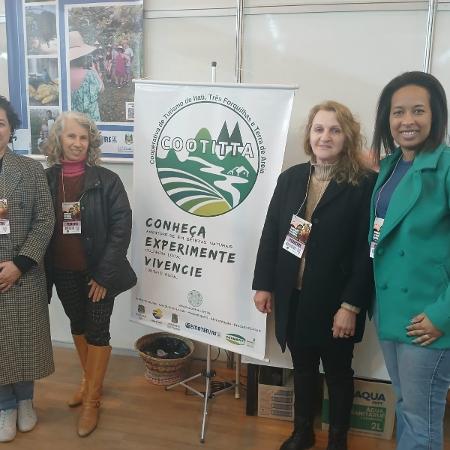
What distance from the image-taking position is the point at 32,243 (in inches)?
75.5

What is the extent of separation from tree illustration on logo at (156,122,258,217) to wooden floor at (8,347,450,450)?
103 centimetres

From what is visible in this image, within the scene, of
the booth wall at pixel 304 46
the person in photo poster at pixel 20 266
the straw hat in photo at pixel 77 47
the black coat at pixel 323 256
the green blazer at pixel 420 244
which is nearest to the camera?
the green blazer at pixel 420 244

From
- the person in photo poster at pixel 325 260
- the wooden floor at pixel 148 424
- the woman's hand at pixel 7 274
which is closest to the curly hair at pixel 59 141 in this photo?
the woman's hand at pixel 7 274

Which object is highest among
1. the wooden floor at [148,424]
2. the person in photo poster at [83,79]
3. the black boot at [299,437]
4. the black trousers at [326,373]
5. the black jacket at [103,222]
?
the person in photo poster at [83,79]

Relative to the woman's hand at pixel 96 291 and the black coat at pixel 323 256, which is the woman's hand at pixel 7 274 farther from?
the black coat at pixel 323 256

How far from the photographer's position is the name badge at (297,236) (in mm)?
1762

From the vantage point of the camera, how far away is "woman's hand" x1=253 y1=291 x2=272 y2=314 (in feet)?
6.33

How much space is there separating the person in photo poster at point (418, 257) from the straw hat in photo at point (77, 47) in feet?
6.02

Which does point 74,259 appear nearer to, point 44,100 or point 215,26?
point 44,100

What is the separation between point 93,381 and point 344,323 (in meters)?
1.26

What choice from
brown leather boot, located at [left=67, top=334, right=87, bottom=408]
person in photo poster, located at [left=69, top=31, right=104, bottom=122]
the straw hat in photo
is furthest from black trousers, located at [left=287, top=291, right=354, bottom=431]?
the straw hat in photo

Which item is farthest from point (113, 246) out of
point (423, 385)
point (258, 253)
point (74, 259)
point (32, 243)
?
point (423, 385)

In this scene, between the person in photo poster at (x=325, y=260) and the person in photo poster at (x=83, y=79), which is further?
the person in photo poster at (x=83, y=79)

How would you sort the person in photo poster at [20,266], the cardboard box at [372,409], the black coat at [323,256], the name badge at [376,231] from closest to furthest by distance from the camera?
the name badge at [376,231], the black coat at [323,256], the person in photo poster at [20,266], the cardboard box at [372,409]
